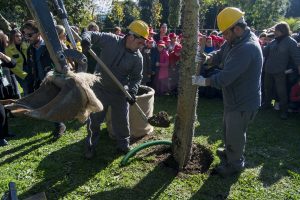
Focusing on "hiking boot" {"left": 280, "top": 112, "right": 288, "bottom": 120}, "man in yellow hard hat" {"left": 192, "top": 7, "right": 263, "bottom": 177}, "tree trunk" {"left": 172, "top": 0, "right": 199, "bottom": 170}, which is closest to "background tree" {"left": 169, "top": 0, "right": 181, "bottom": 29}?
"hiking boot" {"left": 280, "top": 112, "right": 288, "bottom": 120}

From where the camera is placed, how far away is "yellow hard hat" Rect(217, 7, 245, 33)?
4105 millimetres

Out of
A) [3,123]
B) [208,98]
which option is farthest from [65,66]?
[208,98]

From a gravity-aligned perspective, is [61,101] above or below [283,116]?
above

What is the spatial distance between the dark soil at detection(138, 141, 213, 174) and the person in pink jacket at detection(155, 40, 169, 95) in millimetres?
3727

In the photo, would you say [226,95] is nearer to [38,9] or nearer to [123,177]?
[123,177]

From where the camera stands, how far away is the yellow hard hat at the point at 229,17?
13.5 ft

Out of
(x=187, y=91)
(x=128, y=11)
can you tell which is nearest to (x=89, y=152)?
(x=187, y=91)

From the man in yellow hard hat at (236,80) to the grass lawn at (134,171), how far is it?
1.40 feet

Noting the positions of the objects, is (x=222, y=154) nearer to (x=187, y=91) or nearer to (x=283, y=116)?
(x=187, y=91)

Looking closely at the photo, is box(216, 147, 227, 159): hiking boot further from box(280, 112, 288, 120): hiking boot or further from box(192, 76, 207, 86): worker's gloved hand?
box(280, 112, 288, 120): hiking boot

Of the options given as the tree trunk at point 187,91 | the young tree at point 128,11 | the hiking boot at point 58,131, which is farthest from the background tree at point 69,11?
the tree trunk at point 187,91

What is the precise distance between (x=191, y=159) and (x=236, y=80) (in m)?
1.59

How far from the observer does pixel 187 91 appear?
4.59 m

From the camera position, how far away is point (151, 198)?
4.24m
